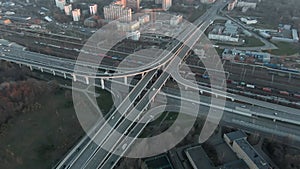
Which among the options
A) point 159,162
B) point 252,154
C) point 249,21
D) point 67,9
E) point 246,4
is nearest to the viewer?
point 252,154

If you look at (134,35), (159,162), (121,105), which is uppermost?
(134,35)

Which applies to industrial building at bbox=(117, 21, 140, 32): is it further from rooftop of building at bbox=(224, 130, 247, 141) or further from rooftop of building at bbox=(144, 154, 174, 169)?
rooftop of building at bbox=(144, 154, 174, 169)

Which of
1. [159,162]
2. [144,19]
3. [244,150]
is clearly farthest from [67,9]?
[244,150]

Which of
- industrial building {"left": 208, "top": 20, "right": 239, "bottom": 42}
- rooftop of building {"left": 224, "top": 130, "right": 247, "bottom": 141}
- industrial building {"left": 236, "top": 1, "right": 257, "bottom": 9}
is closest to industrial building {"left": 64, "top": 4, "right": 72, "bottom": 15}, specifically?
industrial building {"left": 208, "top": 20, "right": 239, "bottom": 42}

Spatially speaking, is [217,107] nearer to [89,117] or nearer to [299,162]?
[299,162]

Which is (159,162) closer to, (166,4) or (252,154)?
(252,154)

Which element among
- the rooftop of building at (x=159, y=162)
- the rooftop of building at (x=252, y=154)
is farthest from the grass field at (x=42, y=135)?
the rooftop of building at (x=252, y=154)
